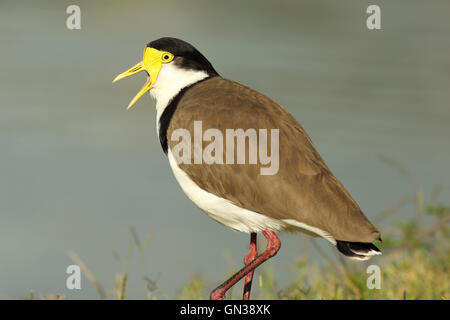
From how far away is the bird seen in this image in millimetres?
3758

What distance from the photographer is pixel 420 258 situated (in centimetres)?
544

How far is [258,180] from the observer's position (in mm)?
3857

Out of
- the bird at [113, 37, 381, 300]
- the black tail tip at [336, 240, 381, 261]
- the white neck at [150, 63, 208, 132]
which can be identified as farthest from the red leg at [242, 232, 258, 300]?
the white neck at [150, 63, 208, 132]

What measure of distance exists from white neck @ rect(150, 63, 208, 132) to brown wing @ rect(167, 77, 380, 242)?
26 cm

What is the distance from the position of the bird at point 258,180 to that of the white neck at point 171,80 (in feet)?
0.51

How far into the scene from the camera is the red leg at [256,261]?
397cm

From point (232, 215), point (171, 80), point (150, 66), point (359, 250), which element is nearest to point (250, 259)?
point (232, 215)

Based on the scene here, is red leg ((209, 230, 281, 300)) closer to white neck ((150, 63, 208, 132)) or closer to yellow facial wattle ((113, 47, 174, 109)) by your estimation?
white neck ((150, 63, 208, 132))

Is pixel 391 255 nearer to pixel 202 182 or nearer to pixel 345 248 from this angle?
pixel 345 248

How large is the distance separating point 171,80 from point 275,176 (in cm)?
104

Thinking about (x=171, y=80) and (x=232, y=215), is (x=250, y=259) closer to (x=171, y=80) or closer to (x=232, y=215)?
(x=232, y=215)

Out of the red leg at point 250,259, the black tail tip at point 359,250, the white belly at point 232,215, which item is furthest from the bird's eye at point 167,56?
the black tail tip at point 359,250

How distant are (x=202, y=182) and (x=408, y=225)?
251 centimetres
